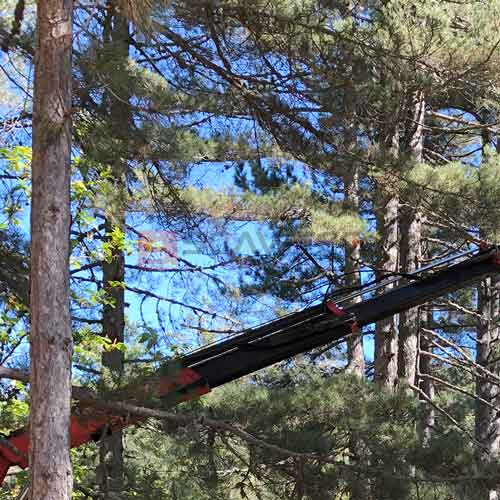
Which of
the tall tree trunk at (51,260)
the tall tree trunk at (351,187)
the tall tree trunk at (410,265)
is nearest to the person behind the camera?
the tall tree trunk at (51,260)

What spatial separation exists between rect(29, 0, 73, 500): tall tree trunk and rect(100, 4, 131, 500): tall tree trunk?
0.49 meters

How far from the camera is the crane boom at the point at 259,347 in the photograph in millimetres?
4723

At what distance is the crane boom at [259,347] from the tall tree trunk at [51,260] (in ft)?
2.06

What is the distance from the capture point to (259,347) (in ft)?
17.6

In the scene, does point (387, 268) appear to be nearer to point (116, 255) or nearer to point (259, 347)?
point (116, 255)

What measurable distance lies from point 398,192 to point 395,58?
81.9 inches

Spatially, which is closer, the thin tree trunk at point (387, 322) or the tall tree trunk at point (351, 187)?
the tall tree trunk at point (351, 187)

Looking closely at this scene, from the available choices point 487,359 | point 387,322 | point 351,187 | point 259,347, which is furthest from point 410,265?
point 259,347

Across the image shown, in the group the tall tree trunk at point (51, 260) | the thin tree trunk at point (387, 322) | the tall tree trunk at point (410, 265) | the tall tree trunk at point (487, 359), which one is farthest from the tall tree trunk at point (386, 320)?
the tall tree trunk at point (51, 260)

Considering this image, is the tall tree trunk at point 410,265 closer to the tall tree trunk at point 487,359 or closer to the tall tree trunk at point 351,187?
the tall tree trunk at point 351,187

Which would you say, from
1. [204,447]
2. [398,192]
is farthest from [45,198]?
[398,192]

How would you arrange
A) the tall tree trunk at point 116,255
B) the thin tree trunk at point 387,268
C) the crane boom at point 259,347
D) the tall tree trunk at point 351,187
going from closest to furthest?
1. the crane boom at point 259,347
2. the tall tree trunk at point 116,255
3. the tall tree trunk at point 351,187
4. the thin tree trunk at point 387,268

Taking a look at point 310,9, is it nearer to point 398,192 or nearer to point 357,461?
point 398,192

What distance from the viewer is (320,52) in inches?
234
